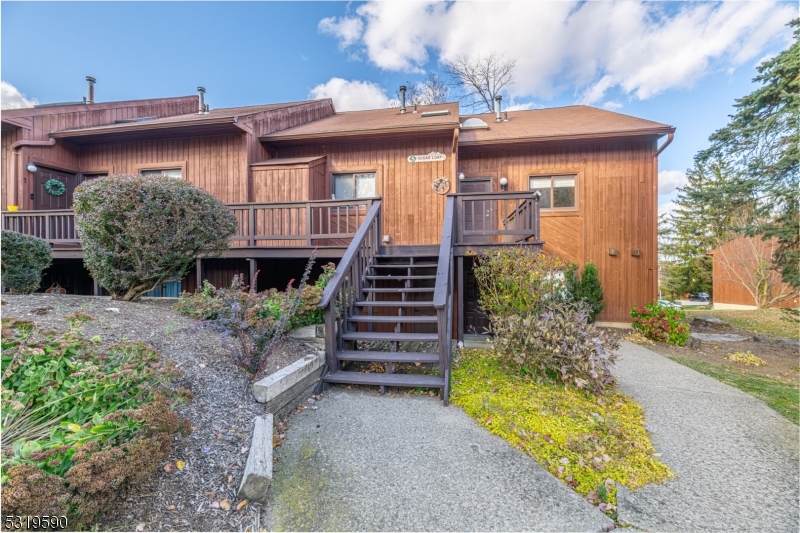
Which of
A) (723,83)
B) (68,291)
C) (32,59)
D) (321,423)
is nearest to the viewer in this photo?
(321,423)

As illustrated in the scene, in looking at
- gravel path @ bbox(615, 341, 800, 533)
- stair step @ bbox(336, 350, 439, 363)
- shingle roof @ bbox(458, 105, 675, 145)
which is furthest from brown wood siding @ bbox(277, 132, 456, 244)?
gravel path @ bbox(615, 341, 800, 533)

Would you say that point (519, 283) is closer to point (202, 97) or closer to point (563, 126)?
point (563, 126)

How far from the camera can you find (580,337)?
150 inches

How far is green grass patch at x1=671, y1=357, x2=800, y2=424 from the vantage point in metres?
3.72

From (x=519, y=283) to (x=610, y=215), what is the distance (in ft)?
17.7

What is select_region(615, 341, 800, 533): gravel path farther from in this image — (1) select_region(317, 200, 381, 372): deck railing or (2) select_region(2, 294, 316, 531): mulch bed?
(1) select_region(317, 200, 381, 372): deck railing

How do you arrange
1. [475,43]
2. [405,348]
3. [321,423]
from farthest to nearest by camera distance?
[475,43] → [405,348] → [321,423]

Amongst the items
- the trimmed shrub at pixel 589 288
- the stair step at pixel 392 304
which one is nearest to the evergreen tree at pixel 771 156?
the trimmed shrub at pixel 589 288

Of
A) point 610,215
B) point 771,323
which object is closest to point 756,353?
point 610,215

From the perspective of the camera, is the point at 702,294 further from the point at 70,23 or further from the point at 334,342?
the point at 70,23

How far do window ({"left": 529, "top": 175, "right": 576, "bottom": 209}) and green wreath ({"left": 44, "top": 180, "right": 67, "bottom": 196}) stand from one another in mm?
12118

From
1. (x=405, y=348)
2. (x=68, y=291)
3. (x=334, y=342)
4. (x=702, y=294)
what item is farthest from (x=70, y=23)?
(x=702, y=294)

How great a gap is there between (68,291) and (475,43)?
17178 mm

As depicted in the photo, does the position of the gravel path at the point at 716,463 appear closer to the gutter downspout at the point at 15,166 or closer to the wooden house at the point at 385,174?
the wooden house at the point at 385,174
